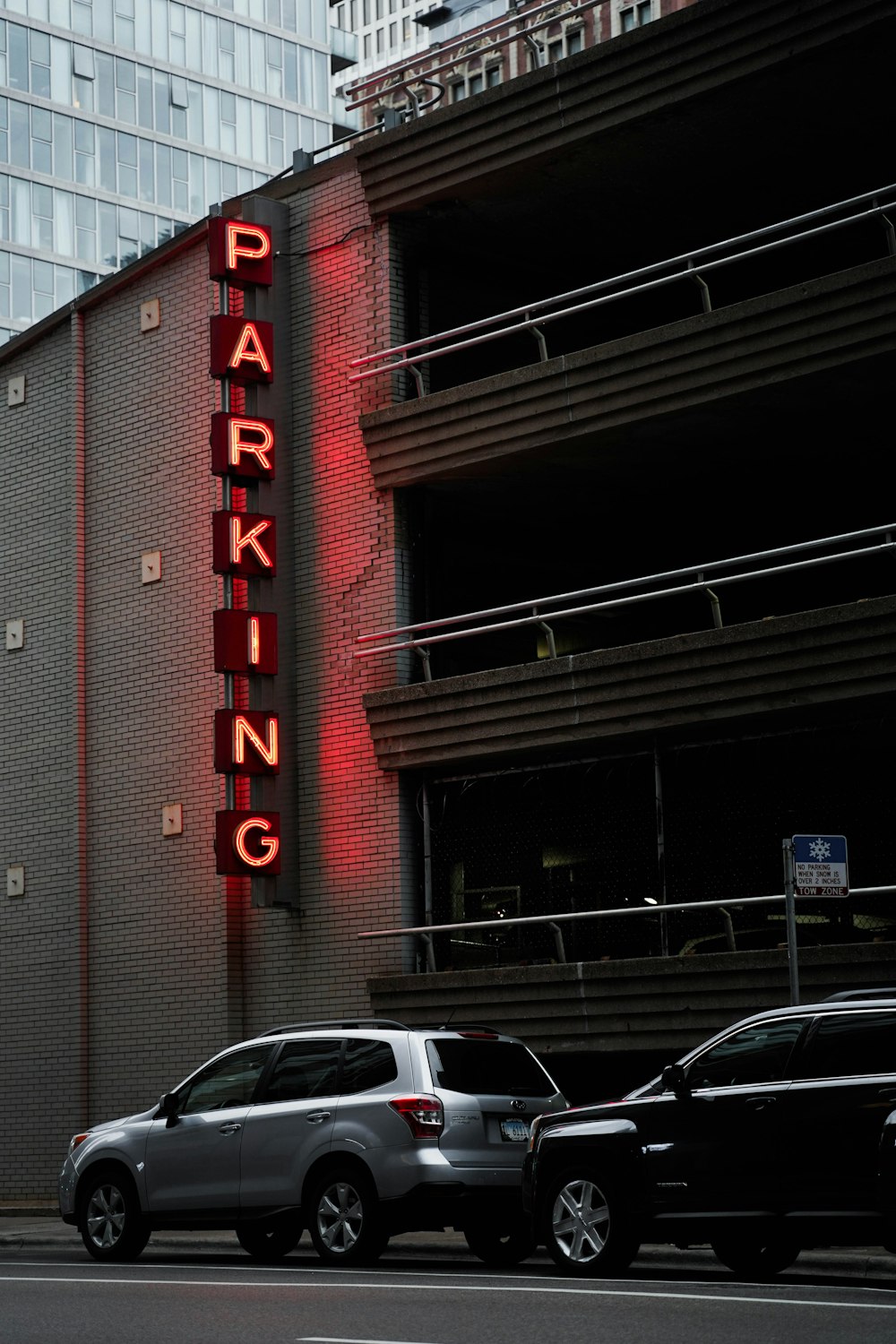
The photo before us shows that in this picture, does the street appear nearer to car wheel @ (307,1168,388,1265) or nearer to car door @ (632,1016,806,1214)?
car wheel @ (307,1168,388,1265)

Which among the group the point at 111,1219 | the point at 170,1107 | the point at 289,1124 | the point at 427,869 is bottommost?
the point at 111,1219

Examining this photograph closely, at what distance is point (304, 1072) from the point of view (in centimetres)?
1570

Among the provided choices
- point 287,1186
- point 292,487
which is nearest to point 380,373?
point 292,487

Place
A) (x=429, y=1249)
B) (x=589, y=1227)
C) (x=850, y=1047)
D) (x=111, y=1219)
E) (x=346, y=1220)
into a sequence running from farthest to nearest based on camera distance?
(x=429, y=1249), (x=111, y=1219), (x=346, y=1220), (x=589, y=1227), (x=850, y=1047)

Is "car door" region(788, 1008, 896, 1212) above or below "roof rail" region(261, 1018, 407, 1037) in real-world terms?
below

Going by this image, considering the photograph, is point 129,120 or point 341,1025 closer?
point 341,1025

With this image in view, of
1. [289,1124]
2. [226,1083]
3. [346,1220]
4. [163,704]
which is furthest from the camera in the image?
[163,704]

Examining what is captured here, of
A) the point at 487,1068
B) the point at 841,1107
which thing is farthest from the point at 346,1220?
the point at 841,1107

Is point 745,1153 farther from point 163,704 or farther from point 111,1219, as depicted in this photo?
point 163,704

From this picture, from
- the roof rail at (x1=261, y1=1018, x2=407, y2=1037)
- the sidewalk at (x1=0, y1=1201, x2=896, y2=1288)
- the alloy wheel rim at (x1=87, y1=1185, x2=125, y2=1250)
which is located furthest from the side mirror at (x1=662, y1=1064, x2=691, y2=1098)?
the alloy wheel rim at (x1=87, y1=1185, x2=125, y2=1250)

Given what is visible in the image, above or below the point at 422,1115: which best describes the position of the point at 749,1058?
above

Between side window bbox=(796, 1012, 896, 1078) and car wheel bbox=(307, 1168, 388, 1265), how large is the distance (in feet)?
11.7

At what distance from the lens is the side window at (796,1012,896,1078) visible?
12.6m

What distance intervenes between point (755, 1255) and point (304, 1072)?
12.7 ft
